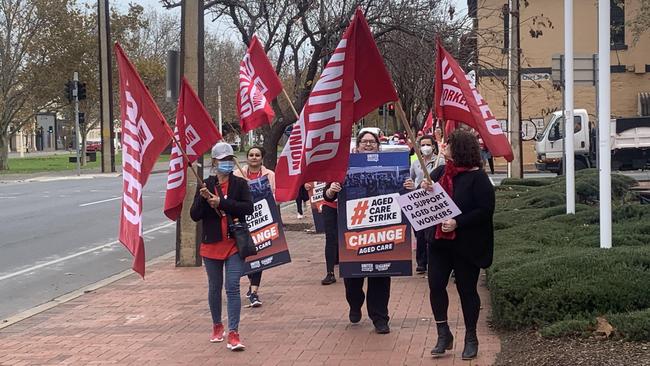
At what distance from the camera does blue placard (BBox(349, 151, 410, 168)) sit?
803cm

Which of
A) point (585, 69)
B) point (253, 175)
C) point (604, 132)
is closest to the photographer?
point (604, 132)

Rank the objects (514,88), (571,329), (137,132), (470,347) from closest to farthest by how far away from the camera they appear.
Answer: (571,329) → (470,347) → (137,132) → (514,88)

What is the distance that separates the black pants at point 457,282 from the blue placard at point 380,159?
4.70ft

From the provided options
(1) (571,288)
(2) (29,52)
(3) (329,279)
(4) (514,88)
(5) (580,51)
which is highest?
(2) (29,52)

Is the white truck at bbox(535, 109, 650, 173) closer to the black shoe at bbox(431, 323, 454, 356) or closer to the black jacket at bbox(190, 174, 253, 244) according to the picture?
the black jacket at bbox(190, 174, 253, 244)

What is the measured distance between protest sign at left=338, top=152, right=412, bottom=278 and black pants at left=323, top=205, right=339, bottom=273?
2.07 m

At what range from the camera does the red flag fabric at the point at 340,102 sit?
7051mm

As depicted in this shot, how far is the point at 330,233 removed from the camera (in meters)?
10.6

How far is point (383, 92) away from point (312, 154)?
29.8 inches

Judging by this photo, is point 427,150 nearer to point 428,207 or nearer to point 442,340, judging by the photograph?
point 428,207

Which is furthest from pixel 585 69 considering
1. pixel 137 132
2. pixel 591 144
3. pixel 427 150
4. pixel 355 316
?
pixel 591 144

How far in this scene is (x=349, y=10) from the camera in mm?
17250

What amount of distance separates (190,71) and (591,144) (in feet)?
71.5

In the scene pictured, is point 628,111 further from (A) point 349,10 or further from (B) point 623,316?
(B) point 623,316
